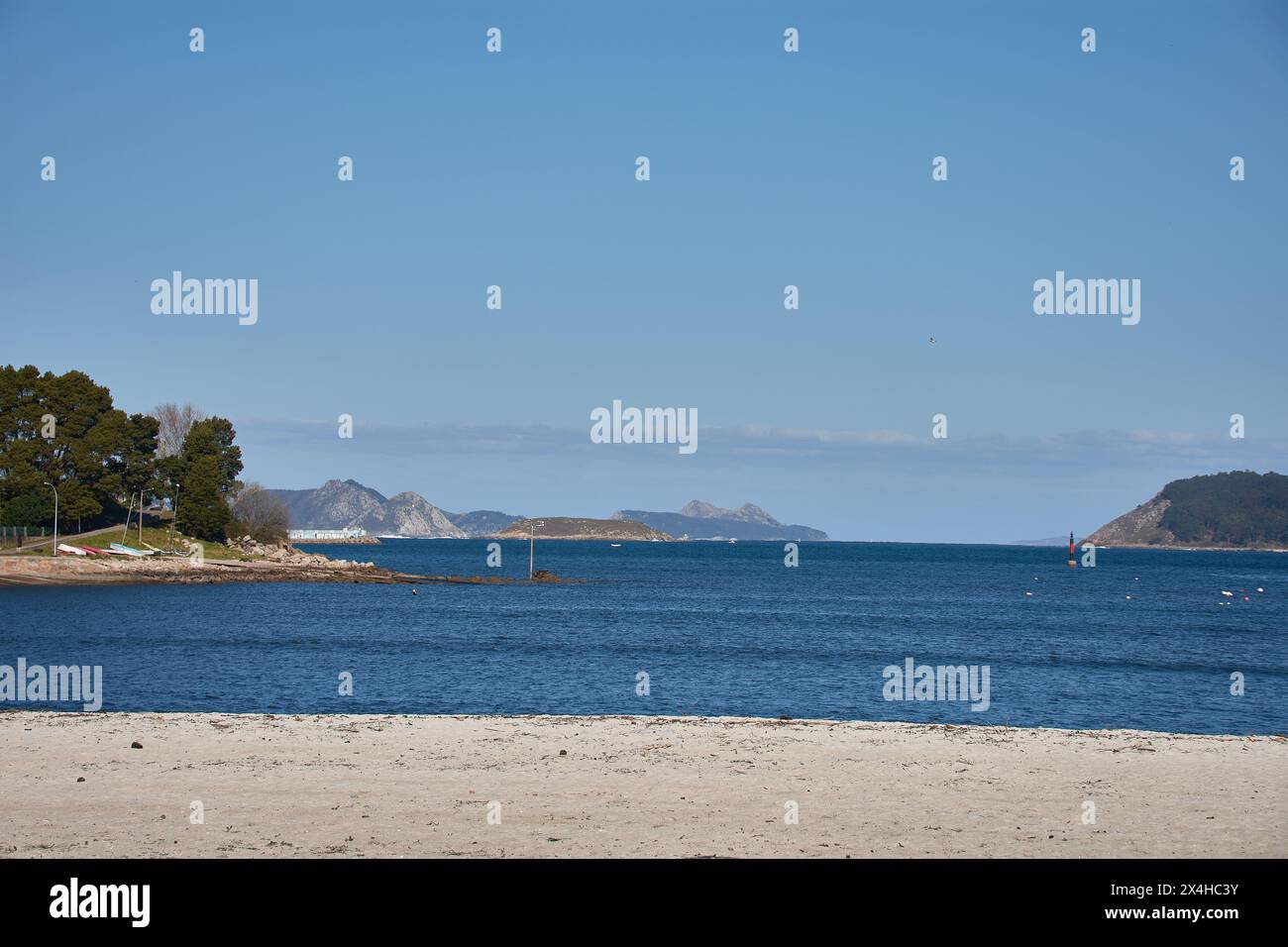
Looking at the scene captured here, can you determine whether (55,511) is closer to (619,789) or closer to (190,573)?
(190,573)

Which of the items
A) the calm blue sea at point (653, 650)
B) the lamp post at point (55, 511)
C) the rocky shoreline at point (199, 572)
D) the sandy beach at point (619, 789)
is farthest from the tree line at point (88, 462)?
the sandy beach at point (619, 789)

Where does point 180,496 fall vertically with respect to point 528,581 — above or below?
above

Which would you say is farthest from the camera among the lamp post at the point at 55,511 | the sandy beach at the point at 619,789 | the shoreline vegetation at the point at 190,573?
the lamp post at the point at 55,511

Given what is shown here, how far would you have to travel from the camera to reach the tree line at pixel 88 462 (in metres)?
113

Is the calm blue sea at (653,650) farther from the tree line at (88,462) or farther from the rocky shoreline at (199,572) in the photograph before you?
the tree line at (88,462)

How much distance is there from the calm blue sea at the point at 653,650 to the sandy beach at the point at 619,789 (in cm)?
891

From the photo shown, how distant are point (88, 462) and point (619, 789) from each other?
365 ft

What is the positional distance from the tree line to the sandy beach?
97860 mm

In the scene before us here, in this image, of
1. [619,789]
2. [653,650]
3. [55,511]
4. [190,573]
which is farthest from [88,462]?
[619,789]

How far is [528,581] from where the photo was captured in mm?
117938

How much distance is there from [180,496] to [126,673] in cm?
9160
